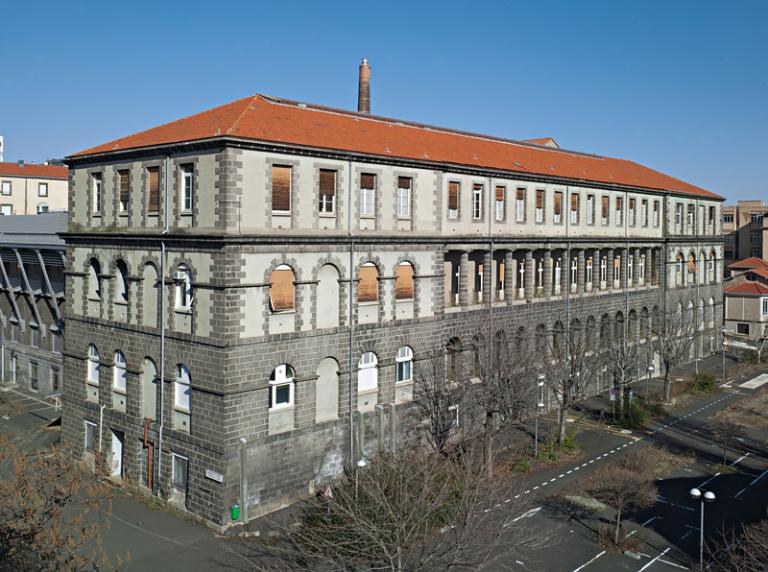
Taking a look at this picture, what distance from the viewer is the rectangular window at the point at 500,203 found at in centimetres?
4336

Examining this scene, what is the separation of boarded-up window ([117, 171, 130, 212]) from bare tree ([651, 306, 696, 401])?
36684 millimetres

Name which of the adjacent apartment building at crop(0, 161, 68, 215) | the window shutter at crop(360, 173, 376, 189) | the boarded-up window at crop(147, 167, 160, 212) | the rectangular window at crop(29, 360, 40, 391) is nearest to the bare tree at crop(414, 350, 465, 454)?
the window shutter at crop(360, 173, 376, 189)

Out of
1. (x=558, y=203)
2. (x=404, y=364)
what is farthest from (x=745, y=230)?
(x=404, y=364)

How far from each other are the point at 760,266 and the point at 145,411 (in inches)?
3051

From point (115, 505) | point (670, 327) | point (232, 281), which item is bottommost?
point (115, 505)

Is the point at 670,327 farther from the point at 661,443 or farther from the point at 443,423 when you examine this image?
the point at 443,423

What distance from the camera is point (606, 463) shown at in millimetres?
37375

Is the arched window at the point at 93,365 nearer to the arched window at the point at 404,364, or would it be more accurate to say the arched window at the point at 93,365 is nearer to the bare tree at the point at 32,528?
the arched window at the point at 404,364

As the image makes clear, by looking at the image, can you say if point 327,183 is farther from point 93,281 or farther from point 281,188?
point 93,281


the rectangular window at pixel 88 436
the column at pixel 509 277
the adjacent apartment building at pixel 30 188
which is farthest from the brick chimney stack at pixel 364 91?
the adjacent apartment building at pixel 30 188

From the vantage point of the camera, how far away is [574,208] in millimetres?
50219

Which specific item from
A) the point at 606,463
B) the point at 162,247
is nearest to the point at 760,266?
the point at 606,463

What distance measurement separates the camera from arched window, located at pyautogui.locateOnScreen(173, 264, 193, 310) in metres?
30.7

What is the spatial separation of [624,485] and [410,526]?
41.7 feet
